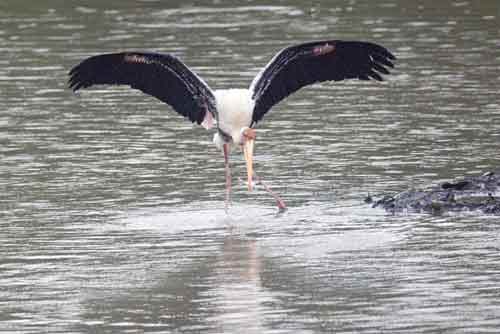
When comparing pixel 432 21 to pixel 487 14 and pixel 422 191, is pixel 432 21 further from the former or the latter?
pixel 422 191

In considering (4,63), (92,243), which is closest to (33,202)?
(92,243)

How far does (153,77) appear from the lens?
49.3 feet

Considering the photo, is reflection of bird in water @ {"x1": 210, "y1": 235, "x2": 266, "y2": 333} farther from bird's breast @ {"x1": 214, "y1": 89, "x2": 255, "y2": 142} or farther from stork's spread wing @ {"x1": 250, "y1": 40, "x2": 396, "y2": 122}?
stork's spread wing @ {"x1": 250, "y1": 40, "x2": 396, "y2": 122}

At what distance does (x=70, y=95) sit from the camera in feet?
69.5

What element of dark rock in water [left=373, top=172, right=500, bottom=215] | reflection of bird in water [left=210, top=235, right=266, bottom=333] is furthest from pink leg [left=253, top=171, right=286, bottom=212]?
reflection of bird in water [left=210, top=235, right=266, bottom=333]

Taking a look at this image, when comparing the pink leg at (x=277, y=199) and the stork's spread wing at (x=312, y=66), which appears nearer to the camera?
the pink leg at (x=277, y=199)

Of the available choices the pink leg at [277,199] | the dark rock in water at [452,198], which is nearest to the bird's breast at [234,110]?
the pink leg at [277,199]

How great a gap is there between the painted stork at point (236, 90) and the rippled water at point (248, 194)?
2.35 feet

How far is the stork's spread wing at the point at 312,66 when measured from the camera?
48.4ft

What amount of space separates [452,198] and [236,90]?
7.77 feet

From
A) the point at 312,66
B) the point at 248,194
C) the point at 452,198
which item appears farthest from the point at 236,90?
the point at 452,198

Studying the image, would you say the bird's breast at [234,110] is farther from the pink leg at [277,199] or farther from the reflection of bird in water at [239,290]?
the reflection of bird in water at [239,290]

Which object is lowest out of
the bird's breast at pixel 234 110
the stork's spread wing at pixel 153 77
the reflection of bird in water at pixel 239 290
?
the reflection of bird in water at pixel 239 290

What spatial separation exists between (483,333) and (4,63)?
15275 millimetres
